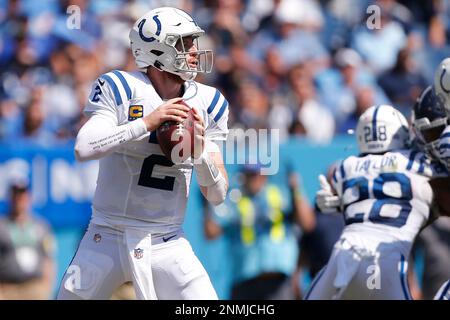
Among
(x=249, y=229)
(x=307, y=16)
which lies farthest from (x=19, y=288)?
(x=307, y=16)

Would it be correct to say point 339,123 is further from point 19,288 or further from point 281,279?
point 19,288

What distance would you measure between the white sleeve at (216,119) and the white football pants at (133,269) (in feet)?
1.84

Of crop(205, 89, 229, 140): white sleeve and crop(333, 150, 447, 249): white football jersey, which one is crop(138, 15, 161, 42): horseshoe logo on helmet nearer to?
crop(205, 89, 229, 140): white sleeve

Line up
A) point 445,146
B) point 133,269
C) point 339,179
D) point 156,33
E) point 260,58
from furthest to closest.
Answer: point 260,58
point 339,179
point 445,146
point 156,33
point 133,269

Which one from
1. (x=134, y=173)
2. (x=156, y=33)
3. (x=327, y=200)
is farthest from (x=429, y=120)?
(x=134, y=173)

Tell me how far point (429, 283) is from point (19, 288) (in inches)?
112

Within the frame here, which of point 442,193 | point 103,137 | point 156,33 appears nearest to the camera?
point 103,137

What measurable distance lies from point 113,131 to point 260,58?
4.94 m

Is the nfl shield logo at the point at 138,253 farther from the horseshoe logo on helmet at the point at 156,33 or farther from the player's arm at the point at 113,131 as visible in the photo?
the horseshoe logo on helmet at the point at 156,33

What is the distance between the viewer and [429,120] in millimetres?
5754

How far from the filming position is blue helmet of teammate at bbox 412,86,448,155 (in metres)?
5.71

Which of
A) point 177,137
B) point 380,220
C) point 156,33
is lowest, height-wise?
point 380,220

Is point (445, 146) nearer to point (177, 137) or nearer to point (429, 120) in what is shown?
point (429, 120)

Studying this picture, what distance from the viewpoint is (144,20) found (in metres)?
4.98
